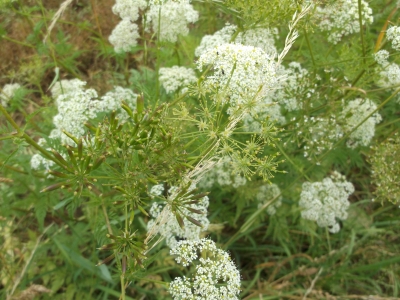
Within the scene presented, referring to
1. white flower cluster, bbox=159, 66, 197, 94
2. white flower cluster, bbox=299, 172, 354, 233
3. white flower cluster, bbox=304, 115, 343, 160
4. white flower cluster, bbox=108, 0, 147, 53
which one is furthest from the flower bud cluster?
white flower cluster, bbox=108, 0, 147, 53

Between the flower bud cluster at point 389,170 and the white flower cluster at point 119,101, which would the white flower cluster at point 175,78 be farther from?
the flower bud cluster at point 389,170

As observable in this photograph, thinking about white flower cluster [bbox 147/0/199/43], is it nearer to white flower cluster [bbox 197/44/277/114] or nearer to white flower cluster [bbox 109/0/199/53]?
white flower cluster [bbox 109/0/199/53]

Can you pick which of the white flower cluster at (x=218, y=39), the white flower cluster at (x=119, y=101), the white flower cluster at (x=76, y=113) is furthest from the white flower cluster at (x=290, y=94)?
the white flower cluster at (x=76, y=113)

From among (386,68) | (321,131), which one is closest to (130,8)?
(321,131)

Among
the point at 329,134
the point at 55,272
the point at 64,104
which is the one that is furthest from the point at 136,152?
the point at 55,272

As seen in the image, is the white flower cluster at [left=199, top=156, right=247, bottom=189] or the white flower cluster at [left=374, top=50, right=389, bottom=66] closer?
the white flower cluster at [left=374, top=50, right=389, bottom=66]

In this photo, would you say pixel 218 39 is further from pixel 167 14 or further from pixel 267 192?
pixel 267 192
